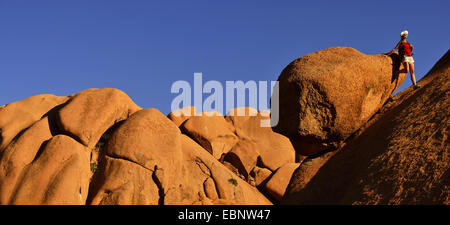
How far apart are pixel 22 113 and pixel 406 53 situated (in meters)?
16.3

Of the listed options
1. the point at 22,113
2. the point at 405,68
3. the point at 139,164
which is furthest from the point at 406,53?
the point at 22,113

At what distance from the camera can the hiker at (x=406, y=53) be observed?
24.9 feet

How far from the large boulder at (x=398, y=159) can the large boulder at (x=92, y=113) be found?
35.4ft

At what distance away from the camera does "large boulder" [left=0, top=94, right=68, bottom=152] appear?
1753cm

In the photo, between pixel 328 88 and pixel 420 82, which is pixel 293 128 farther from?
pixel 420 82

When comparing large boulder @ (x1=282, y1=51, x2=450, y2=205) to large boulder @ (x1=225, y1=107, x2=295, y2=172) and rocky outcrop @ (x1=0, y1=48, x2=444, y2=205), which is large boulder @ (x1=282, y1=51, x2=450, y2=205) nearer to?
rocky outcrop @ (x1=0, y1=48, x2=444, y2=205)

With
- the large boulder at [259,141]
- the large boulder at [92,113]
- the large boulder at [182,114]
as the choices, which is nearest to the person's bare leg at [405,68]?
the large boulder at [92,113]

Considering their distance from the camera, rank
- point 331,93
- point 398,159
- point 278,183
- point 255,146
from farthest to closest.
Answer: point 255,146 → point 278,183 → point 331,93 → point 398,159

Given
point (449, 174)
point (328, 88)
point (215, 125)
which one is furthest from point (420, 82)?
point (215, 125)

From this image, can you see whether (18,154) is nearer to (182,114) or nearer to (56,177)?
(56,177)

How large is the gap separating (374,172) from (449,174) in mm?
1300

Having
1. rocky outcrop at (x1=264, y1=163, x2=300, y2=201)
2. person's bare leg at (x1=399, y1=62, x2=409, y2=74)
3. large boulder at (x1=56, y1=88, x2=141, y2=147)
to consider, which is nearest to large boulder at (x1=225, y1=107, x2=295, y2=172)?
rocky outcrop at (x1=264, y1=163, x2=300, y2=201)

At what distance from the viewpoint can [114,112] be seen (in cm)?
1722

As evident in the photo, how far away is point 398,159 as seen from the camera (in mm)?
5594
